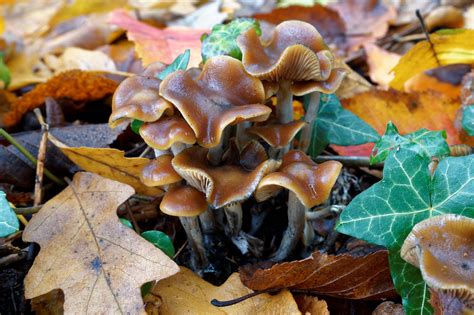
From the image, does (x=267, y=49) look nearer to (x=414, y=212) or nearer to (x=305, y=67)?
(x=305, y=67)

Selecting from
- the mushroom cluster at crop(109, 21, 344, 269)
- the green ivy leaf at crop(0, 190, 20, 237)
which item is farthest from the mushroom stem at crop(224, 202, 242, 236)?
the green ivy leaf at crop(0, 190, 20, 237)

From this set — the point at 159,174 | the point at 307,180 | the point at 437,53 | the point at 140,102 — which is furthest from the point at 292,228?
the point at 437,53

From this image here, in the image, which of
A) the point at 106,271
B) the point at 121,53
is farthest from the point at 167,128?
the point at 121,53

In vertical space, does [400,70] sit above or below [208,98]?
below

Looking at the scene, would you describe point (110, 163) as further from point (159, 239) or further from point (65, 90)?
point (65, 90)

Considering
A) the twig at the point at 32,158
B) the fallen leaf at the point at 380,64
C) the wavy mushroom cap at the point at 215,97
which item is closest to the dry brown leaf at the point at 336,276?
the wavy mushroom cap at the point at 215,97
